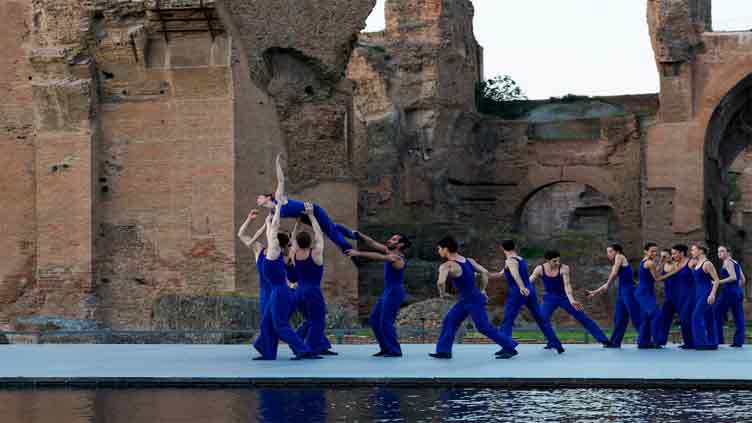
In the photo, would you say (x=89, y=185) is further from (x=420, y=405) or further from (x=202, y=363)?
(x=420, y=405)

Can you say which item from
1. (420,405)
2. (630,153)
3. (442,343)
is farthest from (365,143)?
(420,405)

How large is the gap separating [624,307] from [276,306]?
13.4ft

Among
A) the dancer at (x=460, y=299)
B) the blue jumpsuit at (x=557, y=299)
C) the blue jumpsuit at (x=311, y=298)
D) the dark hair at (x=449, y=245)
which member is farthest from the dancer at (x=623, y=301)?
the blue jumpsuit at (x=311, y=298)

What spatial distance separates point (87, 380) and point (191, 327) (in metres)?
7.60

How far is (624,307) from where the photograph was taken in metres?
15.0

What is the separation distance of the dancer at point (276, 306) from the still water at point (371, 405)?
2.25 m

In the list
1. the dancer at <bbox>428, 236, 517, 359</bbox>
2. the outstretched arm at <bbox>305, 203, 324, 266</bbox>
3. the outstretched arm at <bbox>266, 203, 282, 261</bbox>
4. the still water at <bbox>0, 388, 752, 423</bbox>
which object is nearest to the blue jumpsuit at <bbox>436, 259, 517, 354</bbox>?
the dancer at <bbox>428, 236, 517, 359</bbox>

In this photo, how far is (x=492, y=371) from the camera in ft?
38.0

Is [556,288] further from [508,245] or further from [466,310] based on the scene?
[466,310]

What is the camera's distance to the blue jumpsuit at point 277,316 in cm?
1290

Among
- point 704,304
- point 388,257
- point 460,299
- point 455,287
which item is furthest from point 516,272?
point 704,304

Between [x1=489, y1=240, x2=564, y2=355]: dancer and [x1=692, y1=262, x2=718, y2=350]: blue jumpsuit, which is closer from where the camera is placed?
[x1=489, y1=240, x2=564, y2=355]: dancer

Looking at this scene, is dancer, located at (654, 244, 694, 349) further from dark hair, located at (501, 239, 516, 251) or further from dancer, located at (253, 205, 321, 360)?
dancer, located at (253, 205, 321, 360)

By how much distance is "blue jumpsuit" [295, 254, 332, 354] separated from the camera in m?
13.2
